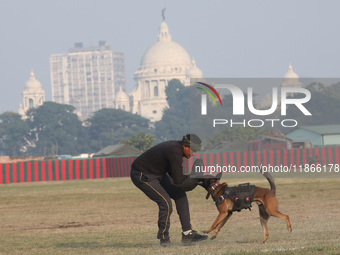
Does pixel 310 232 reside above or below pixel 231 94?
below

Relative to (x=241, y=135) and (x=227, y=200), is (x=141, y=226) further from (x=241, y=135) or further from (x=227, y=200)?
(x=241, y=135)

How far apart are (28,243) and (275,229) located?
492 centimetres

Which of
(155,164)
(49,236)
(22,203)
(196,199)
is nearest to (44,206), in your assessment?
(22,203)

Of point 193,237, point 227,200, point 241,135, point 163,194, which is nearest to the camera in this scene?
point 227,200

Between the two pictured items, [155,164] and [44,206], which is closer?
[155,164]

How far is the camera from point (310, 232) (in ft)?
53.0

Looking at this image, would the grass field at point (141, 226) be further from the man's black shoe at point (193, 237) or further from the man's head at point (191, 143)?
the man's head at point (191, 143)

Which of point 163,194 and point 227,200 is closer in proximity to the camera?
point 227,200

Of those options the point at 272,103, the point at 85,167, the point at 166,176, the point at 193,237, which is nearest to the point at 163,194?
the point at 166,176

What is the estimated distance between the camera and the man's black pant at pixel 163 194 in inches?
571

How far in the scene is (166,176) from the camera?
584 inches

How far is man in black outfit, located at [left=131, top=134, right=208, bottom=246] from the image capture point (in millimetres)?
14156

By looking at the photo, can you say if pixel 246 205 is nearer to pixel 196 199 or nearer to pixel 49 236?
pixel 49 236

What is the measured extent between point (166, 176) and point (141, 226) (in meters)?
5.45
